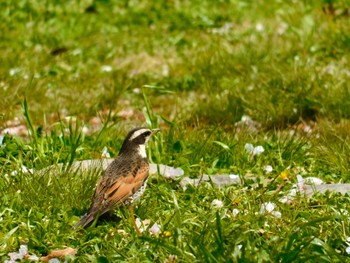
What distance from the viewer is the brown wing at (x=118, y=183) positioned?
700 cm

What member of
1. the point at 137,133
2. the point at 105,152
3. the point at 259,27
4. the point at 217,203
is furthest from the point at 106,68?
the point at 217,203

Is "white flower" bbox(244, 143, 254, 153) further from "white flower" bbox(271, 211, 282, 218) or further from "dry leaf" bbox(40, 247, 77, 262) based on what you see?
"dry leaf" bbox(40, 247, 77, 262)

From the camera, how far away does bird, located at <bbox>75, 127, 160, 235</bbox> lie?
22.7 feet

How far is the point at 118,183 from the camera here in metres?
7.18

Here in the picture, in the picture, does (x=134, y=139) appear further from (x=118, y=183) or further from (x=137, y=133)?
(x=118, y=183)

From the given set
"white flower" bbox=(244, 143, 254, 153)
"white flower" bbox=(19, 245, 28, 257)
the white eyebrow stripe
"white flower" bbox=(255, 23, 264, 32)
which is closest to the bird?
the white eyebrow stripe

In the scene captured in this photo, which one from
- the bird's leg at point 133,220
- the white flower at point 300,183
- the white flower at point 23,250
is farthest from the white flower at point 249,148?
the white flower at point 23,250

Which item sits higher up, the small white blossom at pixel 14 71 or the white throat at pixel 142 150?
the white throat at pixel 142 150

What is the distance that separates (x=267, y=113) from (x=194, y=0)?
5441mm

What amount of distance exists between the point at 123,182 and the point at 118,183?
0.04 meters

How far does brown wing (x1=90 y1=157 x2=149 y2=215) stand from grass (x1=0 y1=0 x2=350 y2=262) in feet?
0.56

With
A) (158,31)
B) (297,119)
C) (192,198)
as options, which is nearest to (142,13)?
(158,31)

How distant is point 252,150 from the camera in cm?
859

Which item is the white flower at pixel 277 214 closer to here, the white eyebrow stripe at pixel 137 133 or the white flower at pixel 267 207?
the white flower at pixel 267 207
